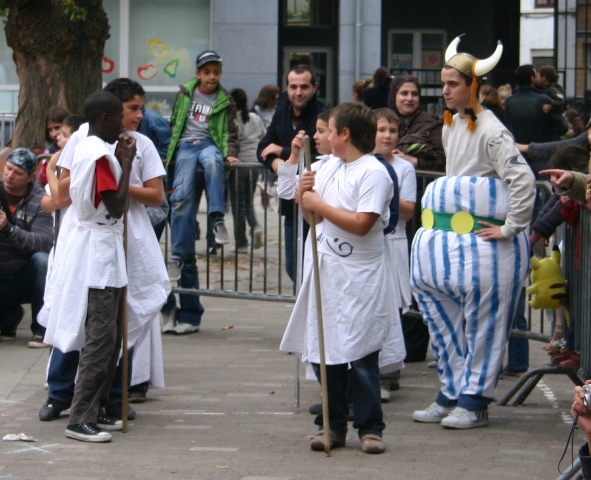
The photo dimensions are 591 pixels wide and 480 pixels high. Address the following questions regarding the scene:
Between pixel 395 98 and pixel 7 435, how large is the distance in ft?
11.7

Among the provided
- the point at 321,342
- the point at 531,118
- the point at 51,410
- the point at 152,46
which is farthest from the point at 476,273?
the point at 152,46

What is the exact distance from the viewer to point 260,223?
9.43m

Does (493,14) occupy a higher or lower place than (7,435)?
higher

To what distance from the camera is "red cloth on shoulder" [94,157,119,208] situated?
6.02 metres

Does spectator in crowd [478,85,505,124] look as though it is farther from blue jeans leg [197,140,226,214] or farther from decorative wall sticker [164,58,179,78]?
decorative wall sticker [164,58,179,78]

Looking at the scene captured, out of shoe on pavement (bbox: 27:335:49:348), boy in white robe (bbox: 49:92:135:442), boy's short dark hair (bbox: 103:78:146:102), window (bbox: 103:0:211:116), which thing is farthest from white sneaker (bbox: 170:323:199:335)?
window (bbox: 103:0:211:116)

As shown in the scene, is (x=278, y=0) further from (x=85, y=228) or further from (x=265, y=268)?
(x=85, y=228)

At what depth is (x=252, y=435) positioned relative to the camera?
6.26m

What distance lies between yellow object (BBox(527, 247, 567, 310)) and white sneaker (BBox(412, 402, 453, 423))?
29.8 inches

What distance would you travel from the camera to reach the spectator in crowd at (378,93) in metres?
12.9

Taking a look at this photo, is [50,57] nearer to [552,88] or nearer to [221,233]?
[221,233]

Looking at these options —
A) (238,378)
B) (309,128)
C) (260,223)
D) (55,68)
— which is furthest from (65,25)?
(238,378)

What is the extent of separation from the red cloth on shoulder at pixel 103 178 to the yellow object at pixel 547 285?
2.31 metres

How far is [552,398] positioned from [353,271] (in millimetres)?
2082
